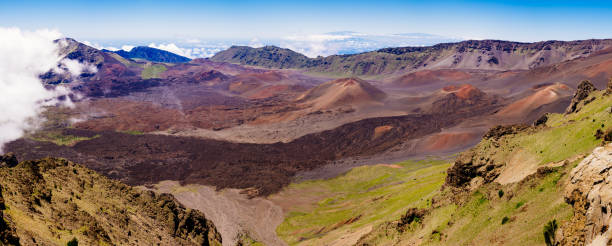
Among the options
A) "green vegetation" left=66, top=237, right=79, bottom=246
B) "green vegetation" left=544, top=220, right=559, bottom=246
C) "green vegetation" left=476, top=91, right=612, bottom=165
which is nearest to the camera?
"green vegetation" left=544, top=220, right=559, bottom=246

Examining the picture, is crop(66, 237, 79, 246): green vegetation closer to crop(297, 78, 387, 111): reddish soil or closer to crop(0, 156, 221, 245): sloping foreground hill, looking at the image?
crop(0, 156, 221, 245): sloping foreground hill

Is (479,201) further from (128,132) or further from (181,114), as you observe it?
(181,114)

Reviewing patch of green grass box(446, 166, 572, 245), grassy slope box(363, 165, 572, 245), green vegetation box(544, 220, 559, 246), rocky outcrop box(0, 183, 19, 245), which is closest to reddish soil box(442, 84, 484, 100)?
grassy slope box(363, 165, 572, 245)

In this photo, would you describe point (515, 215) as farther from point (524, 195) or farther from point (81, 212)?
point (81, 212)

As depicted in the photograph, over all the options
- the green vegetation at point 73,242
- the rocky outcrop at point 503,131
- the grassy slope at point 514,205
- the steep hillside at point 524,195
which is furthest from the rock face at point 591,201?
the green vegetation at point 73,242

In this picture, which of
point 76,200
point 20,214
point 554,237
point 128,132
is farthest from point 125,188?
point 128,132

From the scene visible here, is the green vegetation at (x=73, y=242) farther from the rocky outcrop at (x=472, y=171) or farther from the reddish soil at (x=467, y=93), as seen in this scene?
the reddish soil at (x=467, y=93)
